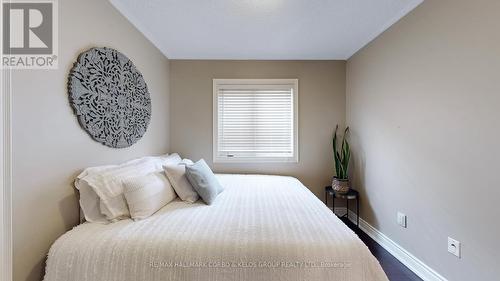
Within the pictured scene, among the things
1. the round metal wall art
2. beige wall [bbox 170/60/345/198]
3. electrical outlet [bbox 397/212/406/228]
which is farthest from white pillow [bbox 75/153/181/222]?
electrical outlet [bbox 397/212/406/228]

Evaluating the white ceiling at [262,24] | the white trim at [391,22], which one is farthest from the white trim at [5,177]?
the white trim at [391,22]

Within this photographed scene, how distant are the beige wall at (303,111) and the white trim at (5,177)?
2.16m

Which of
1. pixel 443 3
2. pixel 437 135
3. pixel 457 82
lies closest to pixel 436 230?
pixel 437 135

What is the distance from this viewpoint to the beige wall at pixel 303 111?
10.3ft

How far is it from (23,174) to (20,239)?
33 cm

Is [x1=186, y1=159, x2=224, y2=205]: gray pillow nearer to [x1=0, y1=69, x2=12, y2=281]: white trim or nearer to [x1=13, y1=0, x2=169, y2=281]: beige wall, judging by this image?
[x1=13, y1=0, x2=169, y2=281]: beige wall

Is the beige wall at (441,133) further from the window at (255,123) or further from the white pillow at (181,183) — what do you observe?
the white pillow at (181,183)

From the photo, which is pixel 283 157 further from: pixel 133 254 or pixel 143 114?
pixel 133 254

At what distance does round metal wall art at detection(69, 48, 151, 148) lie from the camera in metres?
1.48

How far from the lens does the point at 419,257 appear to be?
1.82 m

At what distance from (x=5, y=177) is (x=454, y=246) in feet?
8.68

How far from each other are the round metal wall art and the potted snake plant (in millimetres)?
2397

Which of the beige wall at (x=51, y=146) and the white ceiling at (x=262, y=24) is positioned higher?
the white ceiling at (x=262, y=24)

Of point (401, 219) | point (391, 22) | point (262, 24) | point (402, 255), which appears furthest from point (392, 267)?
point (262, 24)
